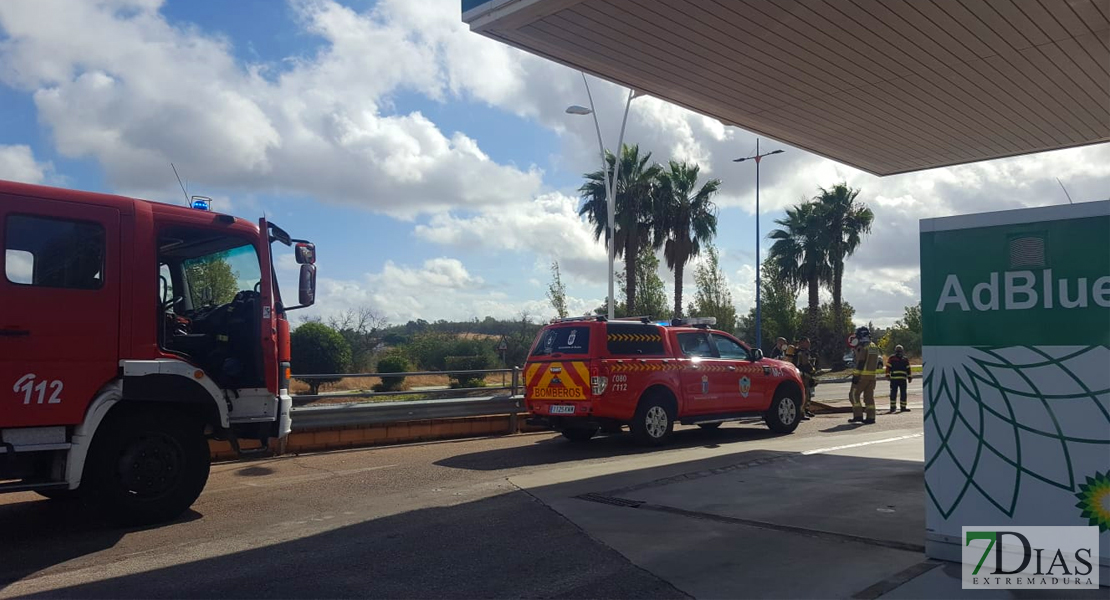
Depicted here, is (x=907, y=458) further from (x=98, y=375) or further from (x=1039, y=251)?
(x=98, y=375)

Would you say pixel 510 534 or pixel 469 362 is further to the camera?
pixel 469 362

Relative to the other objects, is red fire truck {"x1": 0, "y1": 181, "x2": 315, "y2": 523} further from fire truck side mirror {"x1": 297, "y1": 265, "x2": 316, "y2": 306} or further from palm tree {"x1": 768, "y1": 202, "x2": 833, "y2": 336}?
palm tree {"x1": 768, "y1": 202, "x2": 833, "y2": 336}

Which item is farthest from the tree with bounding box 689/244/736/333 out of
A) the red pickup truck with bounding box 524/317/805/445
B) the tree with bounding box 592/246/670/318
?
the red pickup truck with bounding box 524/317/805/445

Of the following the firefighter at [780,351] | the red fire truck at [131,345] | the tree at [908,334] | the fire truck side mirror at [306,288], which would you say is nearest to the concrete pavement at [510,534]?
the red fire truck at [131,345]

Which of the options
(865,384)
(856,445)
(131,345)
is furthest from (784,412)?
(131,345)

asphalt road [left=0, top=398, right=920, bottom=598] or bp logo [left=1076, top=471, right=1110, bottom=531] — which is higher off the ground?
bp logo [left=1076, top=471, right=1110, bottom=531]

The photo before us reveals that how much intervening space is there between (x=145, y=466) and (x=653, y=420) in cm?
702

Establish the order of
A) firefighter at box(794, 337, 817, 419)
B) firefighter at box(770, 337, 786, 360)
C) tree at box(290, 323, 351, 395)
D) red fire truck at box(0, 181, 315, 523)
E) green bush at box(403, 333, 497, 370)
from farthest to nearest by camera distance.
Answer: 1. green bush at box(403, 333, 497, 370)
2. tree at box(290, 323, 351, 395)
3. firefighter at box(770, 337, 786, 360)
4. firefighter at box(794, 337, 817, 419)
5. red fire truck at box(0, 181, 315, 523)

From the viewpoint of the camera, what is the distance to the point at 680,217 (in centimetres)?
3509

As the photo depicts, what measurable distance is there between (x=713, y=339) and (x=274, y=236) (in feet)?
24.6

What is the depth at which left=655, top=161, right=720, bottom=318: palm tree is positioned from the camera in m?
34.9

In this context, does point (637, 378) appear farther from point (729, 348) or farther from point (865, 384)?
point (865, 384)

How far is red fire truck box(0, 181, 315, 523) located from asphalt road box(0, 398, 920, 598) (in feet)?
1.84

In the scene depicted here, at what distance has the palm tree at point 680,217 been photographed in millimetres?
34875
